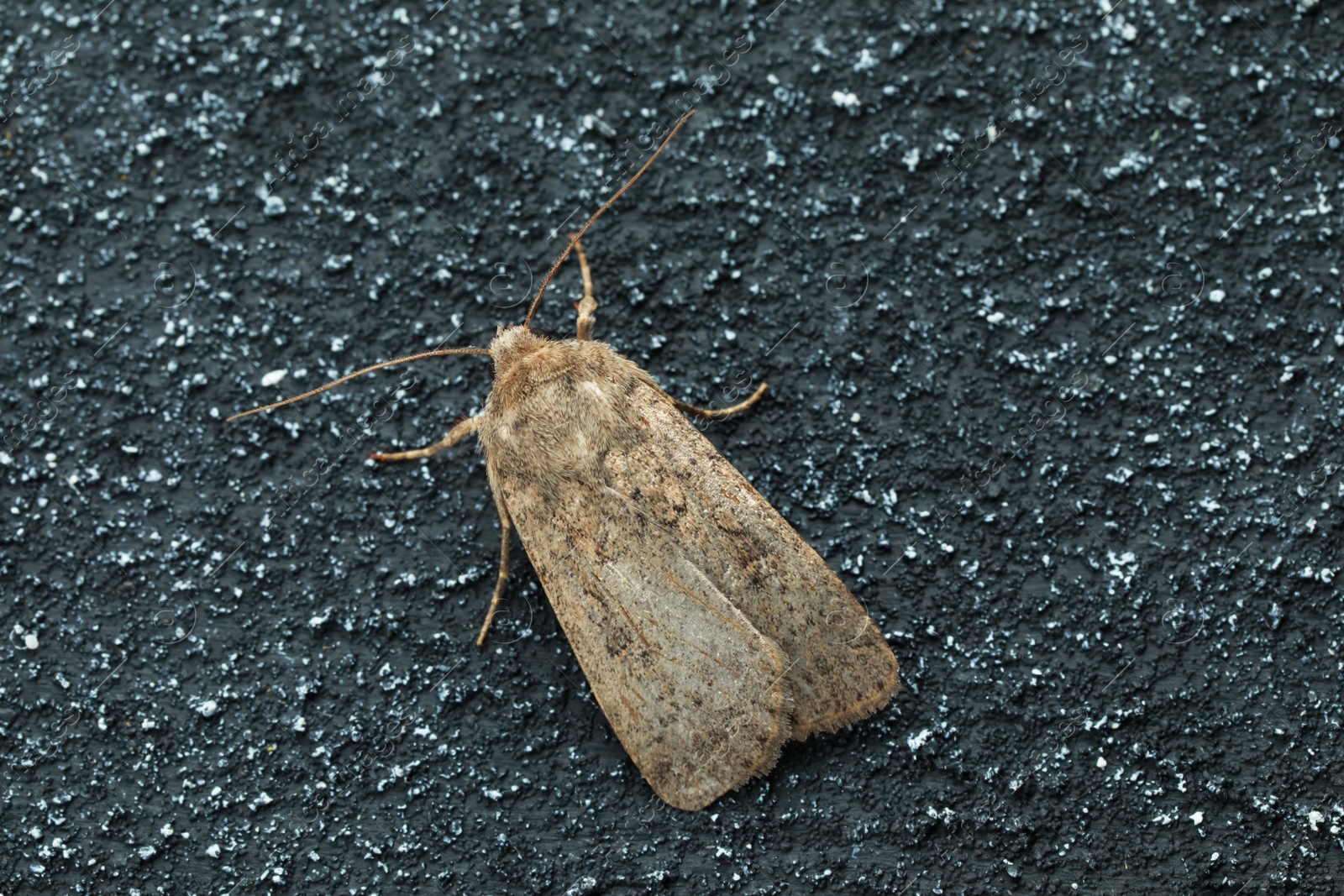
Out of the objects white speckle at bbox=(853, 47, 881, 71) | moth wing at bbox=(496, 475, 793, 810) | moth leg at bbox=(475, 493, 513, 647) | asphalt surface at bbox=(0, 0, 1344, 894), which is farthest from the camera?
white speckle at bbox=(853, 47, 881, 71)

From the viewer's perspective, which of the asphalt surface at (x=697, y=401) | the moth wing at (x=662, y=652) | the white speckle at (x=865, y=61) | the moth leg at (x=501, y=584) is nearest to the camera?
the moth wing at (x=662, y=652)

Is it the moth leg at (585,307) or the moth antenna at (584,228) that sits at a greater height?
the moth antenna at (584,228)

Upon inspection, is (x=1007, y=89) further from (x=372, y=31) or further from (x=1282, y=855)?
(x=1282, y=855)

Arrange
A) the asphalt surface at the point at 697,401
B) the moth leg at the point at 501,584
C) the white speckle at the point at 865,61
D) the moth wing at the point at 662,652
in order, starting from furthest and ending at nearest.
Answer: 1. the white speckle at the point at 865,61
2. the moth leg at the point at 501,584
3. the asphalt surface at the point at 697,401
4. the moth wing at the point at 662,652

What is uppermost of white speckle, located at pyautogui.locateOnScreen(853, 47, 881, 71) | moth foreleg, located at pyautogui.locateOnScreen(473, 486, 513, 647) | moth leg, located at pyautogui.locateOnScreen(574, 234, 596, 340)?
white speckle, located at pyautogui.locateOnScreen(853, 47, 881, 71)

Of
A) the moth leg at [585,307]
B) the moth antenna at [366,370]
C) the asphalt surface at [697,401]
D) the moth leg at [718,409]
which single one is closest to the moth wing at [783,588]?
the asphalt surface at [697,401]

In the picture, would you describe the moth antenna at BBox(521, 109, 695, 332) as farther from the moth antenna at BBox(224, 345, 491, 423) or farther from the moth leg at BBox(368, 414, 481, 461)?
the moth leg at BBox(368, 414, 481, 461)

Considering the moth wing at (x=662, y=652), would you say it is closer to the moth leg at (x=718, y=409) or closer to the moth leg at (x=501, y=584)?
the moth leg at (x=501, y=584)

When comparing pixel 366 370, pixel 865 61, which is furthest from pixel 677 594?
pixel 865 61

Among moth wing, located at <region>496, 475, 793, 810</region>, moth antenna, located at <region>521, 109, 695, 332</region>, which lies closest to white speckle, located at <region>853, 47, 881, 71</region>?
moth antenna, located at <region>521, 109, 695, 332</region>
